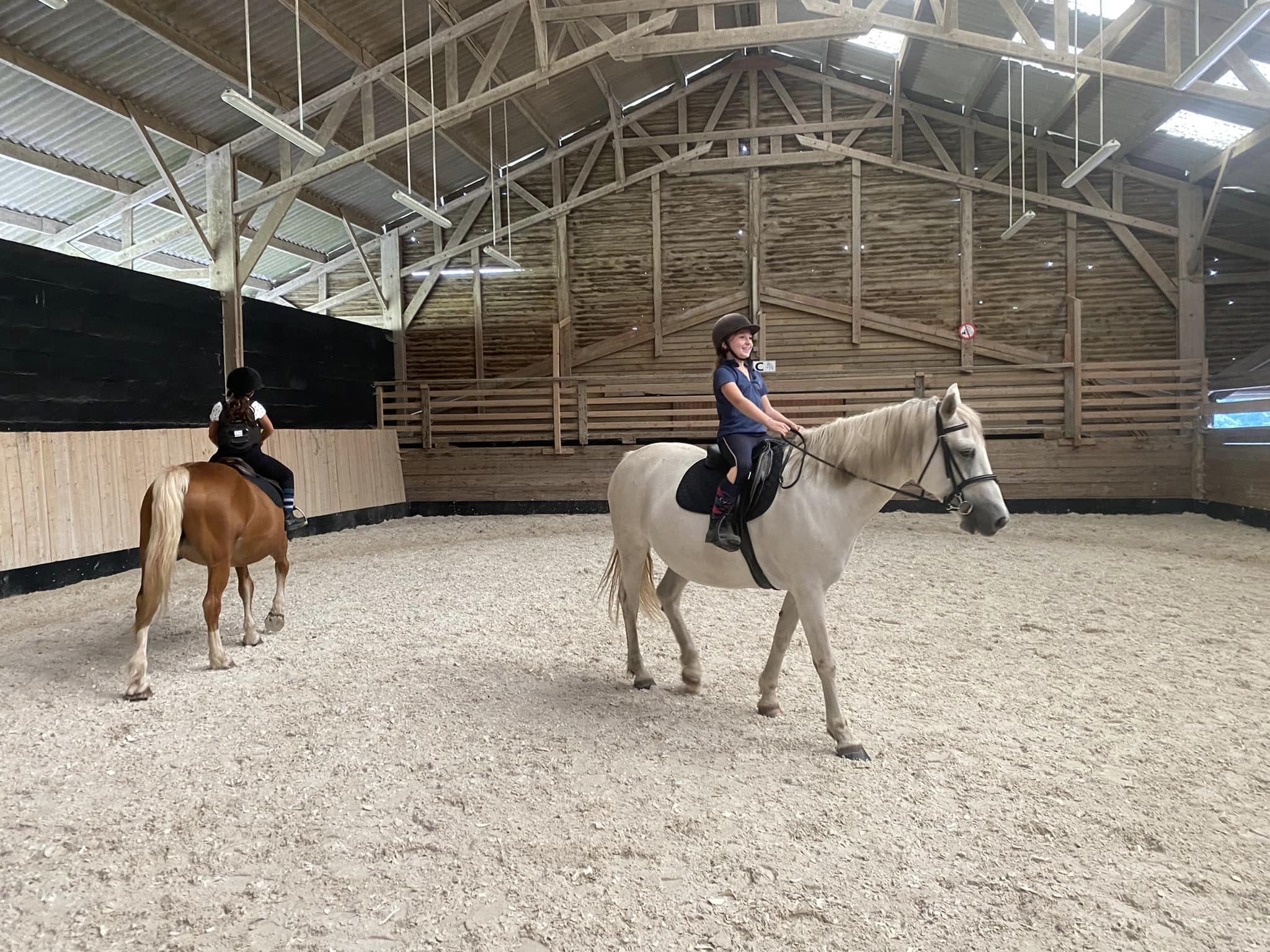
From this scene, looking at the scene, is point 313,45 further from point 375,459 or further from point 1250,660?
point 1250,660

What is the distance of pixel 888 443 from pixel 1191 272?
1300 cm

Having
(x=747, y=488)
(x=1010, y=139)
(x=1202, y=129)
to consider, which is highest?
(x=1010, y=139)

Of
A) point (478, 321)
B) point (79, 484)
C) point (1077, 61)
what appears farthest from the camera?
point (478, 321)

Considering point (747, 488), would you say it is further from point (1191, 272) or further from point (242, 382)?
point (1191, 272)

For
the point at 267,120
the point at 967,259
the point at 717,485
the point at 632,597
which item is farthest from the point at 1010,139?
the point at 632,597

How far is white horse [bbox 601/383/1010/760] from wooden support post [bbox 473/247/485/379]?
39.1 feet

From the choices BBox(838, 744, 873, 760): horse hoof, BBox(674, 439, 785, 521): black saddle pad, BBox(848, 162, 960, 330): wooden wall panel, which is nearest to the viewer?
BBox(838, 744, 873, 760): horse hoof

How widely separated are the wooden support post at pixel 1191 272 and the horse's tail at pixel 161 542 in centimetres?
1475

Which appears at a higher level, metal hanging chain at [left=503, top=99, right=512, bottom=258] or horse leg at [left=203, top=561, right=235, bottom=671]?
metal hanging chain at [left=503, top=99, right=512, bottom=258]

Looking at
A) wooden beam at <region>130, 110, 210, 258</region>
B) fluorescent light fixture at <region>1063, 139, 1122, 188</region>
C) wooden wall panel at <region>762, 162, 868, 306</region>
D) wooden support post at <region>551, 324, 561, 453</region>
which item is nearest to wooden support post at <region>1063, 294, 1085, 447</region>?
fluorescent light fixture at <region>1063, 139, 1122, 188</region>

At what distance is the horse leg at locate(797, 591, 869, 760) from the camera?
3.14 m

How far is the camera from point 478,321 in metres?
15.2

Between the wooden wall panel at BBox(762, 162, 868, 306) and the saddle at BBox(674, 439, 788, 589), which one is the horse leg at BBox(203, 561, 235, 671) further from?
the wooden wall panel at BBox(762, 162, 868, 306)

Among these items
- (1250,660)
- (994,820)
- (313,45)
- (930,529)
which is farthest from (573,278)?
(994,820)
